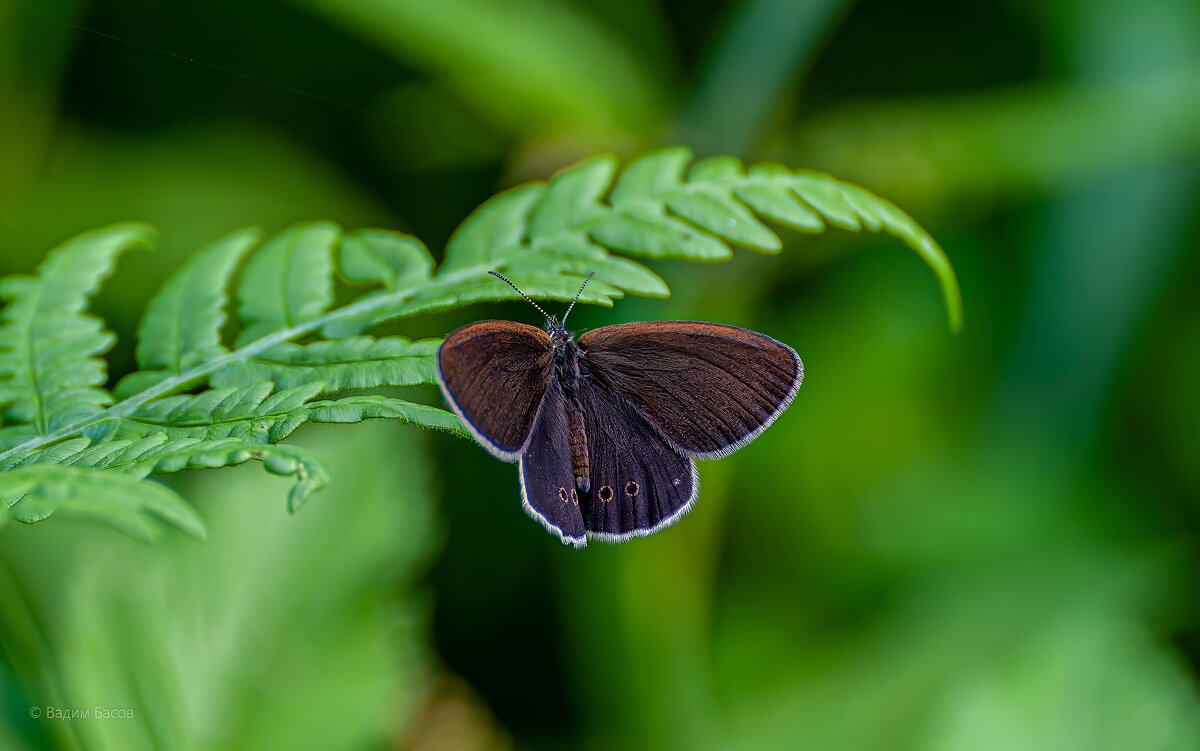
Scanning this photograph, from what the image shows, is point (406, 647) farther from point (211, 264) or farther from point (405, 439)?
point (211, 264)

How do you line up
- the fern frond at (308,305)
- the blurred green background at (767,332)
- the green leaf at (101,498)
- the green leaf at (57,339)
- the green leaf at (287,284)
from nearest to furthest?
the green leaf at (101,498)
the fern frond at (308,305)
the green leaf at (57,339)
the green leaf at (287,284)
the blurred green background at (767,332)

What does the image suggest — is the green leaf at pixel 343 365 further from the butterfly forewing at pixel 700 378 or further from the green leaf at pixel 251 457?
the butterfly forewing at pixel 700 378

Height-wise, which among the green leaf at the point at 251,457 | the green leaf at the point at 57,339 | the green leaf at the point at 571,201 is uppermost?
the green leaf at the point at 571,201

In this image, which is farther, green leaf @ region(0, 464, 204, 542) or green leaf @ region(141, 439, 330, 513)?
green leaf @ region(141, 439, 330, 513)

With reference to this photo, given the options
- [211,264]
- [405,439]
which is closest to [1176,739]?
[405,439]

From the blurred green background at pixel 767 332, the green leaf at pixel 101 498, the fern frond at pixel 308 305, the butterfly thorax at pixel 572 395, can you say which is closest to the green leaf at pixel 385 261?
the fern frond at pixel 308 305

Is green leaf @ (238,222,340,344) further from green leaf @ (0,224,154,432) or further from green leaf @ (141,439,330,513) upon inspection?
green leaf @ (141,439,330,513)

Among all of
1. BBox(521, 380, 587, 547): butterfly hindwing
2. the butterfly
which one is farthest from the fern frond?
BBox(521, 380, 587, 547): butterfly hindwing

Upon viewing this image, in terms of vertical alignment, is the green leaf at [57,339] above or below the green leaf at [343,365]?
below
